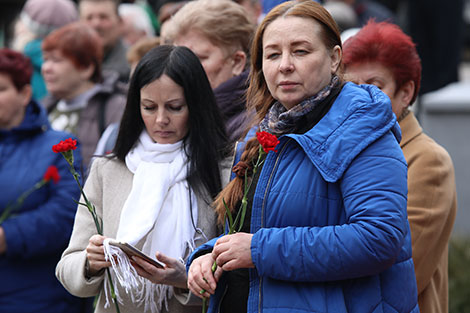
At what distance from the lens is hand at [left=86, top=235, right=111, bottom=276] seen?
262cm

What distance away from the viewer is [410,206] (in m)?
2.93

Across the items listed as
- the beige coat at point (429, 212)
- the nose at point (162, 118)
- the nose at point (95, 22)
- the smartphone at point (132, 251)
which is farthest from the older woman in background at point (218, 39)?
the nose at point (95, 22)

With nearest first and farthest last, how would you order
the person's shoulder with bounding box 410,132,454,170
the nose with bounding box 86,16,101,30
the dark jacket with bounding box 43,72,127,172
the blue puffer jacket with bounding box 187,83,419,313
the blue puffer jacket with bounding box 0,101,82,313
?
the blue puffer jacket with bounding box 187,83,419,313
the person's shoulder with bounding box 410,132,454,170
the blue puffer jacket with bounding box 0,101,82,313
the dark jacket with bounding box 43,72,127,172
the nose with bounding box 86,16,101,30

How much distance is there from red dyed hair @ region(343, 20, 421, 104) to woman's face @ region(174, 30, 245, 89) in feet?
2.09

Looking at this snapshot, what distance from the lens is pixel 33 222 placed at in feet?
12.6

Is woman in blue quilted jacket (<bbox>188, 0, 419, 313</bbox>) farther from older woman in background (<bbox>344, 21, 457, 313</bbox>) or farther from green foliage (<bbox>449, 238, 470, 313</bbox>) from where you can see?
green foliage (<bbox>449, 238, 470, 313</bbox>)

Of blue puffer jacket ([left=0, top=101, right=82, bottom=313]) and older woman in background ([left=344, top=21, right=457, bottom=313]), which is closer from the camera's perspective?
older woman in background ([left=344, top=21, right=457, bottom=313])

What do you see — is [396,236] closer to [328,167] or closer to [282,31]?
[328,167]

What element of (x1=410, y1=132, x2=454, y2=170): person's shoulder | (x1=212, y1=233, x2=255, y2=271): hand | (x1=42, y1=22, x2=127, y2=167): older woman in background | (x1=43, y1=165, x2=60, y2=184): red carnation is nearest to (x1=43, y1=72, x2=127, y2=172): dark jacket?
(x1=42, y1=22, x2=127, y2=167): older woman in background

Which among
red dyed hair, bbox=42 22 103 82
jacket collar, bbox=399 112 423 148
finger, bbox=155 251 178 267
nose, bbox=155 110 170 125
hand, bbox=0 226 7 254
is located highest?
red dyed hair, bbox=42 22 103 82

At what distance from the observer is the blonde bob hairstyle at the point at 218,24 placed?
341cm

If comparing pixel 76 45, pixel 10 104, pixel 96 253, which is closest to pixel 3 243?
pixel 10 104

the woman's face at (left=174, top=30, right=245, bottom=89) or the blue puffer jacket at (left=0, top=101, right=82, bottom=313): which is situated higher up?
the woman's face at (left=174, top=30, right=245, bottom=89)

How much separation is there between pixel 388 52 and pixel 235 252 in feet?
4.17
